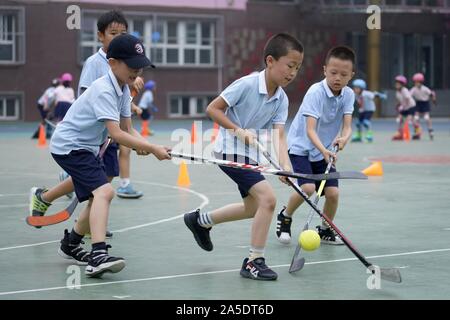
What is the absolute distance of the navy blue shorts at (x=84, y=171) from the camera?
8.07m

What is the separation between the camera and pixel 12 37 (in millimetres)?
38000

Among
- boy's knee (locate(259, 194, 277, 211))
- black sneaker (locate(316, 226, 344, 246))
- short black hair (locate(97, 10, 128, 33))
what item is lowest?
black sneaker (locate(316, 226, 344, 246))

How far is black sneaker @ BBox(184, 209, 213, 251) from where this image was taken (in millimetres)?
8797

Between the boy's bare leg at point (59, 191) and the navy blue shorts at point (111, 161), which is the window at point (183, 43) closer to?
the navy blue shorts at point (111, 161)

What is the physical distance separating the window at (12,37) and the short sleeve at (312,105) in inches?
1157

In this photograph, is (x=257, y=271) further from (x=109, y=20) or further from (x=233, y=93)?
(x=109, y=20)

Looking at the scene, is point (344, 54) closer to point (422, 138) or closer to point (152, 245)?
point (152, 245)

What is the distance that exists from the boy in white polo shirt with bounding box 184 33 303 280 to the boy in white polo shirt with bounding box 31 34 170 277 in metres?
0.66

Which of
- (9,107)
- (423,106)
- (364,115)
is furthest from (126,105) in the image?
(9,107)

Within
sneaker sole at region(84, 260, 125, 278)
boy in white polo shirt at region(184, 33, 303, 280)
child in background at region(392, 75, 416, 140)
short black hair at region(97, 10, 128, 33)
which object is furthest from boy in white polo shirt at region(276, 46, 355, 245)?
child in background at region(392, 75, 416, 140)

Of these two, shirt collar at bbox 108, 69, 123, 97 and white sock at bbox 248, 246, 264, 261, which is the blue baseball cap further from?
white sock at bbox 248, 246, 264, 261

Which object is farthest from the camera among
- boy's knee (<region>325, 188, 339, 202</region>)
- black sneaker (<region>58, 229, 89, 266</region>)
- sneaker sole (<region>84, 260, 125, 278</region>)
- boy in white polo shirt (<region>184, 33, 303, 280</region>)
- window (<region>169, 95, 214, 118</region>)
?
window (<region>169, 95, 214, 118</region>)

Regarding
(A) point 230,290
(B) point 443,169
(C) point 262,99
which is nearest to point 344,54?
(C) point 262,99

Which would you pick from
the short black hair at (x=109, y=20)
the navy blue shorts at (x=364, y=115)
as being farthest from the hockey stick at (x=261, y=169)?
the navy blue shorts at (x=364, y=115)
